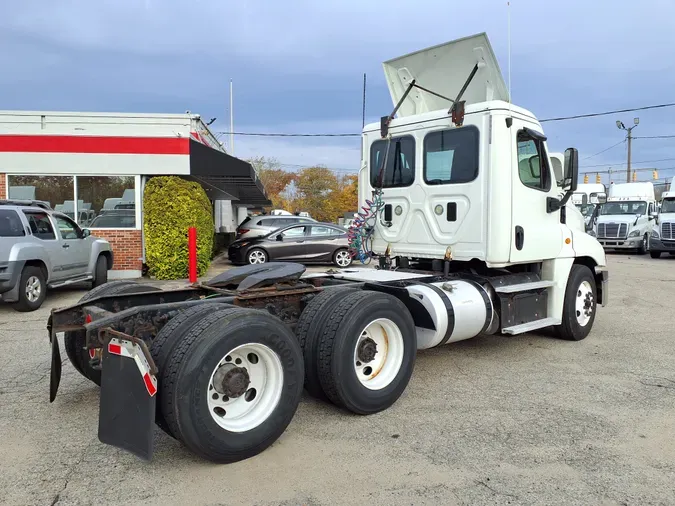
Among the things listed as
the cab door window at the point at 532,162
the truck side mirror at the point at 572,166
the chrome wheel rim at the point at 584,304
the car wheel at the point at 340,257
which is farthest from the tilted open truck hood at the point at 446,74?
the car wheel at the point at 340,257

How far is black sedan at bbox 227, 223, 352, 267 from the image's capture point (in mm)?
16094

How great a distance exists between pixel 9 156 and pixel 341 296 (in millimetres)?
12140

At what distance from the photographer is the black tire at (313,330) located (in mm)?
4152

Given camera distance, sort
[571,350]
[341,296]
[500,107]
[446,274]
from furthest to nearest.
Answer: [571,350]
[446,274]
[500,107]
[341,296]

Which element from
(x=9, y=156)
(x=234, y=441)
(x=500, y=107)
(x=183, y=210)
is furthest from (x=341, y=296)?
(x=9, y=156)

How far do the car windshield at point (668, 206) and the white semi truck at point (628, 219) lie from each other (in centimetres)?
163

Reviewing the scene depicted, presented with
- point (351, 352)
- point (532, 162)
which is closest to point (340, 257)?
point (532, 162)

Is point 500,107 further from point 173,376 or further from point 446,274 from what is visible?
point 173,376

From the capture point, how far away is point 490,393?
4902 mm

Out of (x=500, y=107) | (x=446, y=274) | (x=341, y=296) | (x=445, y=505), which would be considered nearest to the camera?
(x=445, y=505)

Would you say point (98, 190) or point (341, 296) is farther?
point (98, 190)

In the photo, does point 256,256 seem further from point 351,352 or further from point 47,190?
point 351,352

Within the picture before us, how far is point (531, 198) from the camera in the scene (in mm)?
5910

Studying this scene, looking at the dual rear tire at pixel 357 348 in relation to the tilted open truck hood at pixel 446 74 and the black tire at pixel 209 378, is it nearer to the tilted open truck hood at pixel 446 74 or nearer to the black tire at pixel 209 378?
the black tire at pixel 209 378
